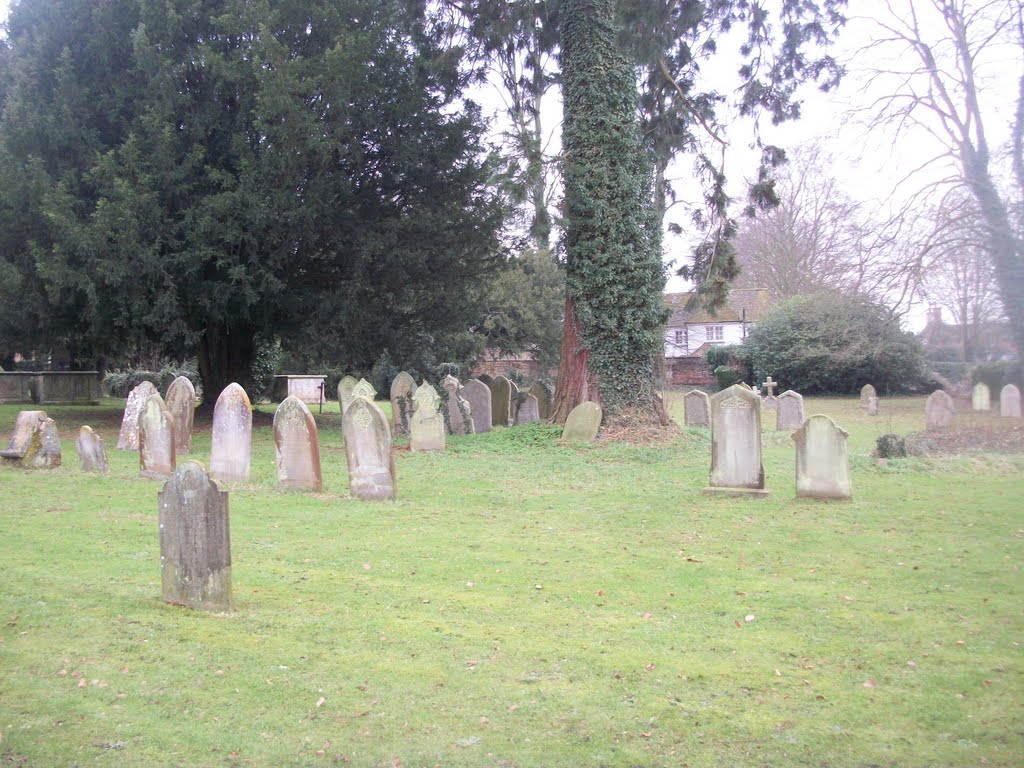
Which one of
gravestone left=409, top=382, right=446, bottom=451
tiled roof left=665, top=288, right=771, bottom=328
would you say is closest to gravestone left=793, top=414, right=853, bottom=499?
gravestone left=409, top=382, right=446, bottom=451

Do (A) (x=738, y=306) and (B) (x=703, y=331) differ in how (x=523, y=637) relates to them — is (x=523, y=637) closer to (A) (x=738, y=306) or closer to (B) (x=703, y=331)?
(A) (x=738, y=306)

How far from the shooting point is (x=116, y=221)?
18.0 m

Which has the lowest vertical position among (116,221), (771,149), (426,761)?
(426,761)

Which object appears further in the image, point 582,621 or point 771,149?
point 771,149

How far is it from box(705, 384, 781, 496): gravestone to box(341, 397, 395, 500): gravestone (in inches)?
169

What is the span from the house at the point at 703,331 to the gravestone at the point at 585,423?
3364cm

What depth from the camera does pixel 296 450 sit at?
37.0ft

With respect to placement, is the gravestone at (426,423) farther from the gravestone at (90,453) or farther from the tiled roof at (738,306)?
the tiled roof at (738,306)

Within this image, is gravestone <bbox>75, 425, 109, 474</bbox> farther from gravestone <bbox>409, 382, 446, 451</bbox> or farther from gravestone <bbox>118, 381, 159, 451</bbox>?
gravestone <bbox>409, 382, 446, 451</bbox>

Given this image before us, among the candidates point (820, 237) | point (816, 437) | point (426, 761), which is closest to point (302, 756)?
point (426, 761)

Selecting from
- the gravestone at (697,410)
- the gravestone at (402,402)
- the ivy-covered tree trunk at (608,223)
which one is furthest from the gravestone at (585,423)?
the gravestone at (697,410)

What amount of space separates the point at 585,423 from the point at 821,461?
671 cm

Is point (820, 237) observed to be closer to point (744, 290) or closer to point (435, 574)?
point (744, 290)

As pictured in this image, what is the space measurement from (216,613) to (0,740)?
1.96m
